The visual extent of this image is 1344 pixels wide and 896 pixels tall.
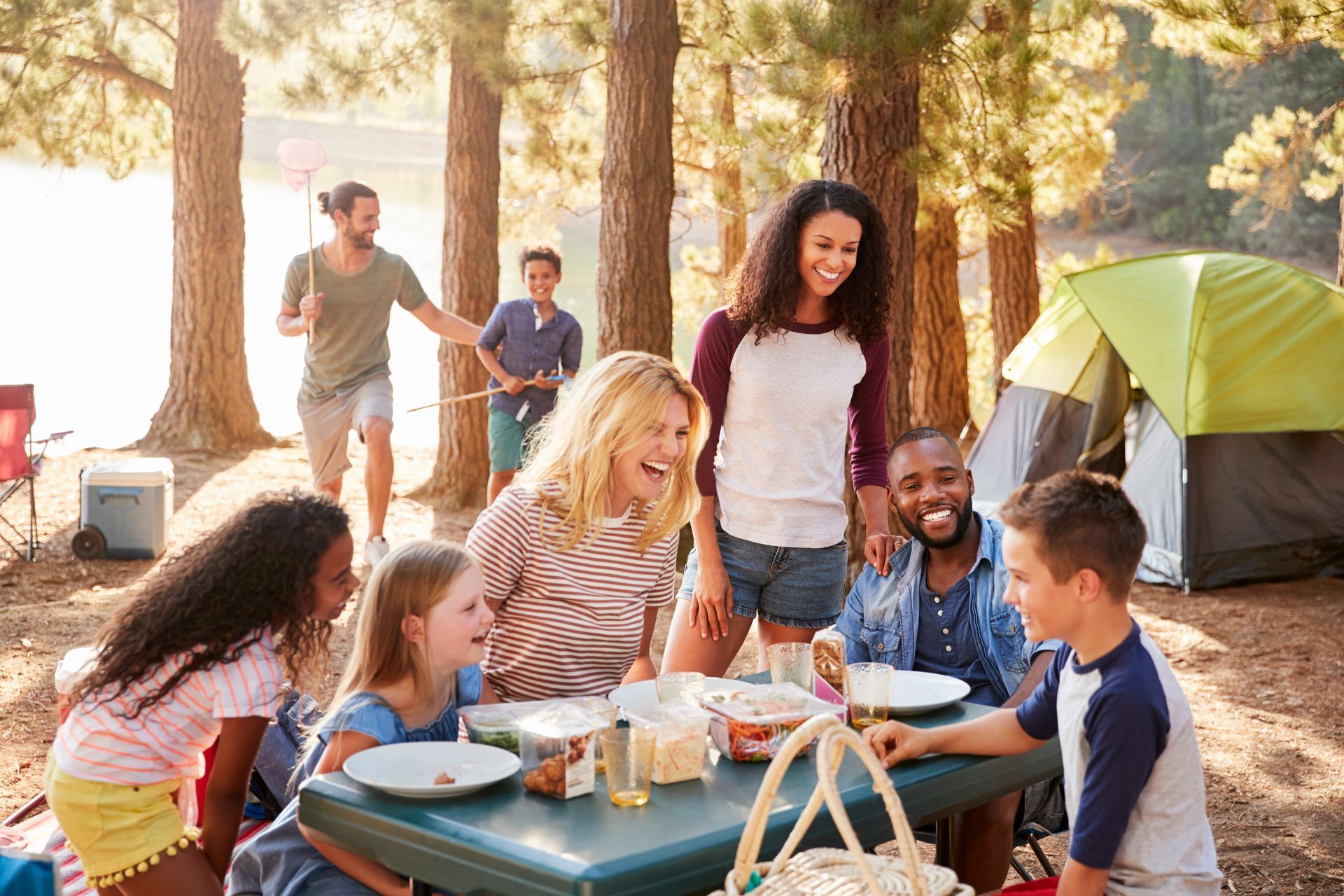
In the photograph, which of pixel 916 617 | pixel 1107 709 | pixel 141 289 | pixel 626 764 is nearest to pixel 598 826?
A: pixel 626 764

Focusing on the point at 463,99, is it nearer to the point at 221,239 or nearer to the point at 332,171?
the point at 221,239

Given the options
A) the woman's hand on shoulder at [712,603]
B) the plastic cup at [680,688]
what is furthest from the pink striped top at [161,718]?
the woman's hand on shoulder at [712,603]

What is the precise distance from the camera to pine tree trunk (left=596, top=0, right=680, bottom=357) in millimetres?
6473

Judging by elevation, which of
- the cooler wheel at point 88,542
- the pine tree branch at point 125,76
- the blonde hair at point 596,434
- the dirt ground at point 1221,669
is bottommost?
the dirt ground at point 1221,669

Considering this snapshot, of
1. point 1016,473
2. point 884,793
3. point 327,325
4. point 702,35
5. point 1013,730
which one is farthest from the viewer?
point 702,35

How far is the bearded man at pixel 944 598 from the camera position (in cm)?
267

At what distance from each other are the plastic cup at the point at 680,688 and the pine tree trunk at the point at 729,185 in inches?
246

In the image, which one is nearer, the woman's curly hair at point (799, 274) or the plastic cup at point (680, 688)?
the plastic cup at point (680, 688)

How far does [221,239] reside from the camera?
889 cm

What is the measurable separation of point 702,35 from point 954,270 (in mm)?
2340

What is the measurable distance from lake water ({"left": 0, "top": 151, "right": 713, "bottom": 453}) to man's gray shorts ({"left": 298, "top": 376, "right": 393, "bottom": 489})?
4.26 meters

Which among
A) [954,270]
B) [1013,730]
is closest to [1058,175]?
[954,270]

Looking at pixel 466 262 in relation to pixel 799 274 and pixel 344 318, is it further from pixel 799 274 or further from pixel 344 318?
pixel 799 274

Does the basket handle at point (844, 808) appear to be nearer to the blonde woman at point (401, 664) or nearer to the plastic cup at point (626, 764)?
the plastic cup at point (626, 764)
